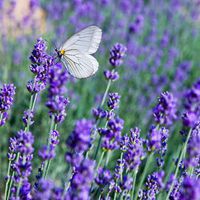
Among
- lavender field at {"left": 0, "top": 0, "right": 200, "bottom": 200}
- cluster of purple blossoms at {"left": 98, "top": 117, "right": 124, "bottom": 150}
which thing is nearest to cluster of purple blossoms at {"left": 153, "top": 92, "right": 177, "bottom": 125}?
lavender field at {"left": 0, "top": 0, "right": 200, "bottom": 200}

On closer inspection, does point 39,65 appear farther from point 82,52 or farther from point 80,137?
point 80,137

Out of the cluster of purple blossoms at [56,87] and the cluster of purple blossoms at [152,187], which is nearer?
the cluster of purple blossoms at [56,87]

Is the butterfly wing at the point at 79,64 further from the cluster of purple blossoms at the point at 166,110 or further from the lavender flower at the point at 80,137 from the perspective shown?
the lavender flower at the point at 80,137

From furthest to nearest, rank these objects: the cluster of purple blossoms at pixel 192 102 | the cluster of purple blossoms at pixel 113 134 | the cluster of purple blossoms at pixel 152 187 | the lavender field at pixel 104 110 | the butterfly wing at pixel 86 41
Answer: the butterfly wing at pixel 86 41, the cluster of purple blossoms at pixel 152 187, the cluster of purple blossoms at pixel 113 134, the lavender field at pixel 104 110, the cluster of purple blossoms at pixel 192 102

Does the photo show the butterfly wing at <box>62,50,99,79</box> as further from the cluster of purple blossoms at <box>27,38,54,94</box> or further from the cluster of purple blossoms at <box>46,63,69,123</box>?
the cluster of purple blossoms at <box>46,63,69,123</box>

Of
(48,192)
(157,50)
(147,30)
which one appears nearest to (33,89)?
(48,192)

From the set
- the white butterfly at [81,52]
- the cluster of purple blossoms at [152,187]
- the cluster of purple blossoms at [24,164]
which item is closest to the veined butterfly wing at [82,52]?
the white butterfly at [81,52]

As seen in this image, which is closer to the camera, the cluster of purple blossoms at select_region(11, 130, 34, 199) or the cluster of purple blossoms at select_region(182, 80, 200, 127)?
the cluster of purple blossoms at select_region(182, 80, 200, 127)

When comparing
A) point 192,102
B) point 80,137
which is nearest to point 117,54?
point 192,102
